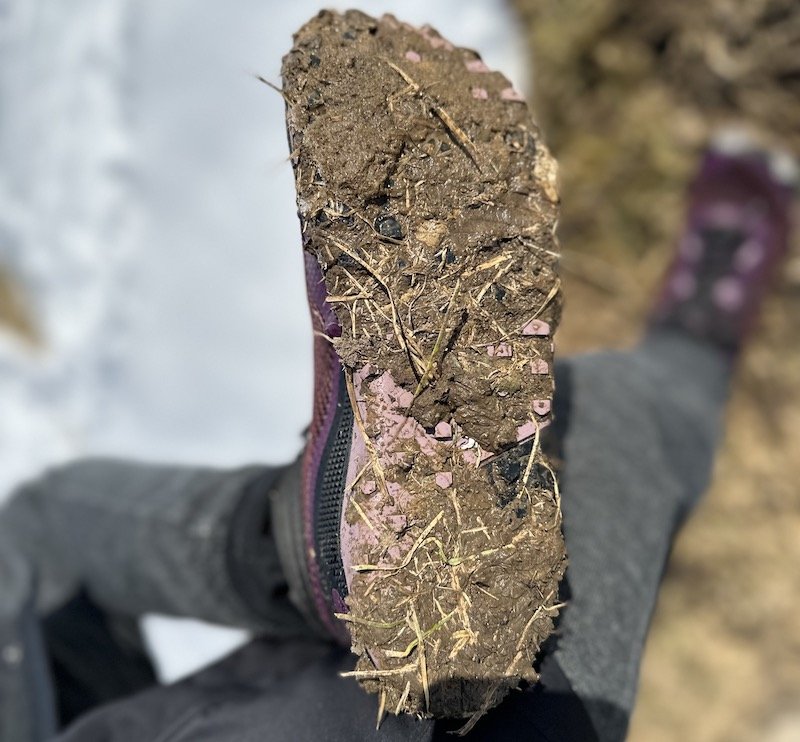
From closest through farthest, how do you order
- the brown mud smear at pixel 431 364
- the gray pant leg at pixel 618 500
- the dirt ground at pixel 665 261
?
the brown mud smear at pixel 431 364
the gray pant leg at pixel 618 500
the dirt ground at pixel 665 261

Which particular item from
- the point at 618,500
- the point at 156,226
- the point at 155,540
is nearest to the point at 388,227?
the point at 618,500

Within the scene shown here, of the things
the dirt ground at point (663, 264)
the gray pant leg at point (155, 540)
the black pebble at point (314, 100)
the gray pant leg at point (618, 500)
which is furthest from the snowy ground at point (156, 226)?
the black pebble at point (314, 100)

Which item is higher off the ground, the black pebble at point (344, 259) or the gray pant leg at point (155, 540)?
the black pebble at point (344, 259)

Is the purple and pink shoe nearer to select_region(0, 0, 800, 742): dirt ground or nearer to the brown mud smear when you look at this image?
select_region(0, 0, 800, 742): dirt ground

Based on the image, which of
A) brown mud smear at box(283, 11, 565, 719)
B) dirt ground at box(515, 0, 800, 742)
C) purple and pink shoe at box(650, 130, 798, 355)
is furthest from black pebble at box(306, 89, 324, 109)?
purple and pink shoe at box(650, 130, 798, 355)

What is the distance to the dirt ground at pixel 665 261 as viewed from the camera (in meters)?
1.41

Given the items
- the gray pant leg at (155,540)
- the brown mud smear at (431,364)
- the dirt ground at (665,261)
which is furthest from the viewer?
the dirt ground at (665,261)

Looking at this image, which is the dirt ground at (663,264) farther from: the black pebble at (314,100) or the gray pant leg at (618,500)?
the black pebble at (314,100)

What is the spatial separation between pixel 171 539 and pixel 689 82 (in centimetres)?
136

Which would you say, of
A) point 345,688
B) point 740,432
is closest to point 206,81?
point 345,688

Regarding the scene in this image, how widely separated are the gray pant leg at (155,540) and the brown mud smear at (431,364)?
323 millimetres

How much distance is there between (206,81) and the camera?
57.8 inches

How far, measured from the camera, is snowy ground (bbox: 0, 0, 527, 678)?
4.82 feet

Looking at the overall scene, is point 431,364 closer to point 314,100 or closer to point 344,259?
point 344,259
